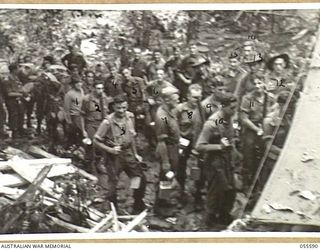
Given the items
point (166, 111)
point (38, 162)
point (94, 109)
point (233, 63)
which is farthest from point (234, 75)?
point (38, 162)

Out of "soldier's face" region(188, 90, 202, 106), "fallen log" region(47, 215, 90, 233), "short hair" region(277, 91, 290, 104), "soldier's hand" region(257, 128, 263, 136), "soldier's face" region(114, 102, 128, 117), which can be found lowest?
"fallen log" region(47, 215, 90, 233)

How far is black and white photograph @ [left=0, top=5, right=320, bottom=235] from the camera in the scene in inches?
32.2

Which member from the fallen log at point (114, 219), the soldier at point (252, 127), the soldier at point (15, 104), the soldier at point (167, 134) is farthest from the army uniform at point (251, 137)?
the soldier at point (15, 104)

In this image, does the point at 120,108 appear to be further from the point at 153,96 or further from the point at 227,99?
the point at 227,99

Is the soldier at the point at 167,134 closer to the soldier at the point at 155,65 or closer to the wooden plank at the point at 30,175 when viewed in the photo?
the soldier at the point at 155,65

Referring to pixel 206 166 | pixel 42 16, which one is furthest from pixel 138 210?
pixel 42 16

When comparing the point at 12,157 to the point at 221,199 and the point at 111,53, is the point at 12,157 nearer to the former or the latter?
the point at 111,53

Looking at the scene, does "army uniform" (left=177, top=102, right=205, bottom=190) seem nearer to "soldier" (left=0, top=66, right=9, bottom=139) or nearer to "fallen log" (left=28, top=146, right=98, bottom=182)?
"fallen log" (left=28, top=146, right=98, bottom=182)

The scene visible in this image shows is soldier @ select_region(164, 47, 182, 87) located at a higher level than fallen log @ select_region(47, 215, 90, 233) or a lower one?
higher

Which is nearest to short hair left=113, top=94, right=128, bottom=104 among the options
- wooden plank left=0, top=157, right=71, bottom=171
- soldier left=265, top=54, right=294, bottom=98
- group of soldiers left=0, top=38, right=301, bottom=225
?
group of soldiers left=0, top=38, right=301, bottom=225

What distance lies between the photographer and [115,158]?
2.69ft

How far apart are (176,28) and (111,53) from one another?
0.36 ft

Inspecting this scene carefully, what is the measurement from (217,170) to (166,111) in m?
0.12

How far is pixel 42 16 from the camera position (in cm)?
83
